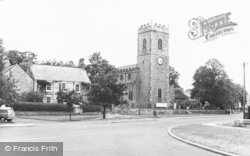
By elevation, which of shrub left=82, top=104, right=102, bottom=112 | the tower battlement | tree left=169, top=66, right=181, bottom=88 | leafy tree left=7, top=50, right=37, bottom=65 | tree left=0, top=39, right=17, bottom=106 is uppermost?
the tower battlement

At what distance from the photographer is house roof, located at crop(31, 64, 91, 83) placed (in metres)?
64.5

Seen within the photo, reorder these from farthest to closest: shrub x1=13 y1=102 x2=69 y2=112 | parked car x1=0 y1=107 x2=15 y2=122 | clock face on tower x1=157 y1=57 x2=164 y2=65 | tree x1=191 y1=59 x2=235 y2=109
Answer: tree x1=191 y1=59 x2=235 y2=109 < clock face on tower x1=157 y1=57 x2=164 y2=65 < shrub x1=13 y1=102 x2=69 y2=112 < parked car x1=0 y1=107 x2=15 y2=122

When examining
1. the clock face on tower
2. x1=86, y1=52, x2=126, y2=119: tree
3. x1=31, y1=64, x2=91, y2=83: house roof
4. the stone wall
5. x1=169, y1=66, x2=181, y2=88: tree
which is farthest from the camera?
x1=169, y1=66, x2=181, y2=88: tree

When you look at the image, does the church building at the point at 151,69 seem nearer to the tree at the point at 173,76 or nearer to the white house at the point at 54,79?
the white house at the point at 54,79

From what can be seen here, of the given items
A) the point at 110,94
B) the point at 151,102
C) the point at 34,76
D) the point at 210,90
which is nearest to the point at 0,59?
the point at 110,94

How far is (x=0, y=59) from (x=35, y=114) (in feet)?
52.8

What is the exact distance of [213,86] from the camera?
81125 mm

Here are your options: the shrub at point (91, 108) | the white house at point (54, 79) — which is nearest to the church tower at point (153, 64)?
the white house at point (54, 79)

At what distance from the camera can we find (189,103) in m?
92.3

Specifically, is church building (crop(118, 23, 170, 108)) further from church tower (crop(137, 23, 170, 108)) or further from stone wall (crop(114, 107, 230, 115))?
stone wall (crop(114, 107, 230, 115))

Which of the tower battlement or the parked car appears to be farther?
the tower battlement

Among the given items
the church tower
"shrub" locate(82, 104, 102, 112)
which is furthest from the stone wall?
the church tower

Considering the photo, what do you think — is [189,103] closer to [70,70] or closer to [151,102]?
[151,102]

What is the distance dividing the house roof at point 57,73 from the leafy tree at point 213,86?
1154 inches
